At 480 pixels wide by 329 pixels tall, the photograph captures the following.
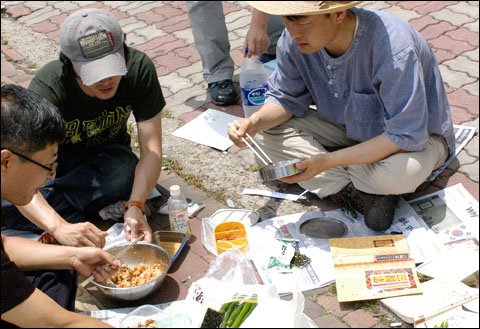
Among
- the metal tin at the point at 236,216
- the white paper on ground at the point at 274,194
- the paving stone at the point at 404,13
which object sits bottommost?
the white paper on ground at the point at 274,194

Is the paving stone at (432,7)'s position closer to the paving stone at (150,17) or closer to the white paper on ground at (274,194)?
the paving stone at (150,17)

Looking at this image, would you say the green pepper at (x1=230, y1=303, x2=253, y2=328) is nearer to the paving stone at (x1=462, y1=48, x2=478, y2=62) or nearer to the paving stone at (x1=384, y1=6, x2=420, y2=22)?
the paving stone at (x1=462, y1=48, x2=478, y2=62)

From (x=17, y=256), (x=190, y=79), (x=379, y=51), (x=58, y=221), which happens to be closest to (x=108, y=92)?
(x=58, y=221)

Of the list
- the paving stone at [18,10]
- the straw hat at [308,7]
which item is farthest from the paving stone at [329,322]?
the paving stone at [18,10]

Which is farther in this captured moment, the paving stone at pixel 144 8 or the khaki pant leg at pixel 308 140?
the paving stone at pixel 144 8

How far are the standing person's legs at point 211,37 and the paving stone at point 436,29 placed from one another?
1761 mm

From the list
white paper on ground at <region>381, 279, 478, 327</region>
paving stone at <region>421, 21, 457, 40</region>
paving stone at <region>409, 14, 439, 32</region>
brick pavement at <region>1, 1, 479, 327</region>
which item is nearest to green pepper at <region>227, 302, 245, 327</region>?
brick pavement at <region>1, 1, 479, 327</region>

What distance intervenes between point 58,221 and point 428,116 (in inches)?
79.6

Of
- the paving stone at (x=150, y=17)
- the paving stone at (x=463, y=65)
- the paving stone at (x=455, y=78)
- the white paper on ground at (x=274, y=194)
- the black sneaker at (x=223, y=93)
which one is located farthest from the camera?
the paving stone at (x=150, y=17)

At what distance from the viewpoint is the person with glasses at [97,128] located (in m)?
2.88

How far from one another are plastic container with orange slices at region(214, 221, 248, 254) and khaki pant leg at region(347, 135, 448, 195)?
0.72 meters

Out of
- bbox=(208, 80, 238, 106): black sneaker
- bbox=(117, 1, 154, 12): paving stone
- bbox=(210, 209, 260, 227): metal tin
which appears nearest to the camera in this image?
bbox=(210, 209, 260, 227): metal tin

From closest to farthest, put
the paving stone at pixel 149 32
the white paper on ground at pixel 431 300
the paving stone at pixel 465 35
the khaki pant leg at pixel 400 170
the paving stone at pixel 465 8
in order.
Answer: the white paper on ground at pixel 431 300 < the khaki pant leg at pixel 400 170 < the paving stone at pixel 465 35 < the paving stone at pixel 465 8 < the paving stone at pixel 149 32

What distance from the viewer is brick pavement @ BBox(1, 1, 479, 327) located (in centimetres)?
293
